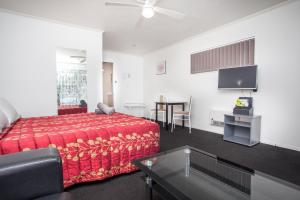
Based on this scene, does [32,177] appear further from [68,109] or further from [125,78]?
[125,78]

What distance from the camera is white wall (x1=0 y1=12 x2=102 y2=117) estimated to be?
117 inches

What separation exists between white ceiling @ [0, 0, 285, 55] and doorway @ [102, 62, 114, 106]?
1.46 meters

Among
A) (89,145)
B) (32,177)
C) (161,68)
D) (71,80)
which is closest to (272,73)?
(161,68)

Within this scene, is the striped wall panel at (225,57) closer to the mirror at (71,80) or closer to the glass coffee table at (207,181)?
the glass coffee table at (207,181)

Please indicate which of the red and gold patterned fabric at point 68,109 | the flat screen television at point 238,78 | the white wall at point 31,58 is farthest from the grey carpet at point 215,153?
the white wall at point 31,58

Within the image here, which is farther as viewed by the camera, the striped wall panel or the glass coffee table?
the striped wall panel

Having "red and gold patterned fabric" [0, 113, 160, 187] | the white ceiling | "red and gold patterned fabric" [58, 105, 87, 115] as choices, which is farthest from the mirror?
"red and gold patterned fabric" [0, 113, 160, 187]

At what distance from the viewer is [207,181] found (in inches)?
50.3

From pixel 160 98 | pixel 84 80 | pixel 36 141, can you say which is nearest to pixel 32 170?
pixel 36 141

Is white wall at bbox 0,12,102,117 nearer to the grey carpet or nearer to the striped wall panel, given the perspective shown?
the grey carpet

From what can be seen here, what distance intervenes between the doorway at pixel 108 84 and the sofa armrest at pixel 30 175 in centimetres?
459

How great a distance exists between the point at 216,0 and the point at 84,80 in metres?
3.12

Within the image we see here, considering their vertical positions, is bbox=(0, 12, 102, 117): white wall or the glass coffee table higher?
bbox=(0, 12, 102, 117): white wall

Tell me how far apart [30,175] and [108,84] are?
4840 millimetres
